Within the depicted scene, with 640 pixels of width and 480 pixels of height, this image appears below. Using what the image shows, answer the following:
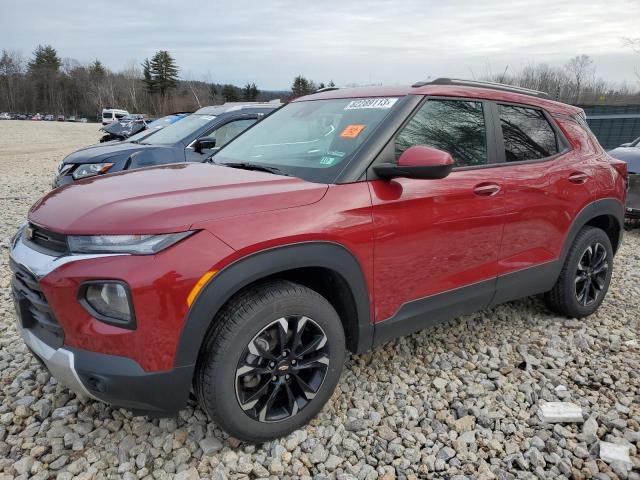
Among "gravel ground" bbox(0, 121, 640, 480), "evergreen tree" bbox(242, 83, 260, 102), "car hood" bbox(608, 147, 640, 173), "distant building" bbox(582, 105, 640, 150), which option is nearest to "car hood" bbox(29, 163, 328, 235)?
"gravel ground" bbox(0, 121, 640, 480)

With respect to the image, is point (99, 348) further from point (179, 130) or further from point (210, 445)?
point (179, 130)

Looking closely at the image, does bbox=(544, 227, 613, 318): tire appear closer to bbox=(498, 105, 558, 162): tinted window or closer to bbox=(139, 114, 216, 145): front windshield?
bbox=(498, 105, 558, 162): tinted window

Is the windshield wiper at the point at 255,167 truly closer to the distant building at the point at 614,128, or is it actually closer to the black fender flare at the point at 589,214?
the black fender flare at the point at 589,214

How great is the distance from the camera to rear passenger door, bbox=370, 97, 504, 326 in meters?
2.60

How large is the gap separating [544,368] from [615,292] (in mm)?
2010

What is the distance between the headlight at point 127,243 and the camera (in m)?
2.00

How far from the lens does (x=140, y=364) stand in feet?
Answer: 6.62

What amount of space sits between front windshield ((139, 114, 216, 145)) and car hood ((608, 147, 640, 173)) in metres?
6.00

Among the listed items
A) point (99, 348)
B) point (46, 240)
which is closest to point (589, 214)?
point (99, 348)

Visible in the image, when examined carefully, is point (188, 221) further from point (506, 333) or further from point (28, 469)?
point (506, 333)

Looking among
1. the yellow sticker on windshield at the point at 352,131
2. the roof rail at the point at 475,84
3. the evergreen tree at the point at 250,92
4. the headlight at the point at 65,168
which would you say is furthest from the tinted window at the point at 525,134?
the evergreen tree at the point at 250,92

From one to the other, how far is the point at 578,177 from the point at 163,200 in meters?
2.91

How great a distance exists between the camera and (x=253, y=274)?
2156mm

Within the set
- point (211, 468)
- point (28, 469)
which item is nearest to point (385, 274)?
point (211, 468)
